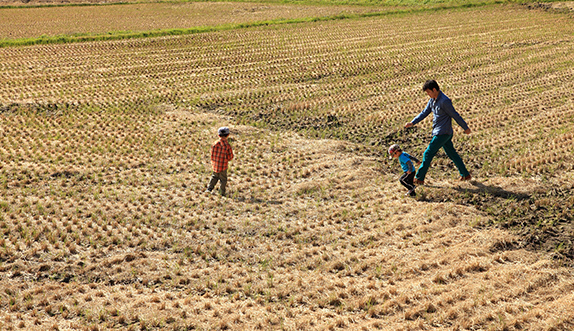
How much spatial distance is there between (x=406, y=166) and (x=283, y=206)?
7.27 feet

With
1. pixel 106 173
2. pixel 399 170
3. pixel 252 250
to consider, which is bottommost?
pixel 252 250

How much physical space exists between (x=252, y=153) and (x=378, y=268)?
229 inches

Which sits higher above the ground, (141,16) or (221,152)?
(141,16)

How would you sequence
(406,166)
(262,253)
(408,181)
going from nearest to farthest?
(262,253)
(406,166)
(408,181)

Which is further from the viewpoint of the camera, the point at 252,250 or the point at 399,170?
the point at 399,170

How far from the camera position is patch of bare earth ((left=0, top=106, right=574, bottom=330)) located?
5.38 m

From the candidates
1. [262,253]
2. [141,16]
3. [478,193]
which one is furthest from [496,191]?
[141,16]

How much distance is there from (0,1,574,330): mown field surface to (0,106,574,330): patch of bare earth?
0.09ft

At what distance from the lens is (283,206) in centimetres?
863

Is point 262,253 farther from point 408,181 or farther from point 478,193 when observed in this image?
point 478,193

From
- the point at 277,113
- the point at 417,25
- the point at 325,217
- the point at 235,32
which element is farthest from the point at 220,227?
the point at 417,25

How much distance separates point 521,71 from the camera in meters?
18.8

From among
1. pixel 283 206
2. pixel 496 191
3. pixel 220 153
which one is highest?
pixel 220 153

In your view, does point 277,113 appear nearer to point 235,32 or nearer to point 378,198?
point 378,198
